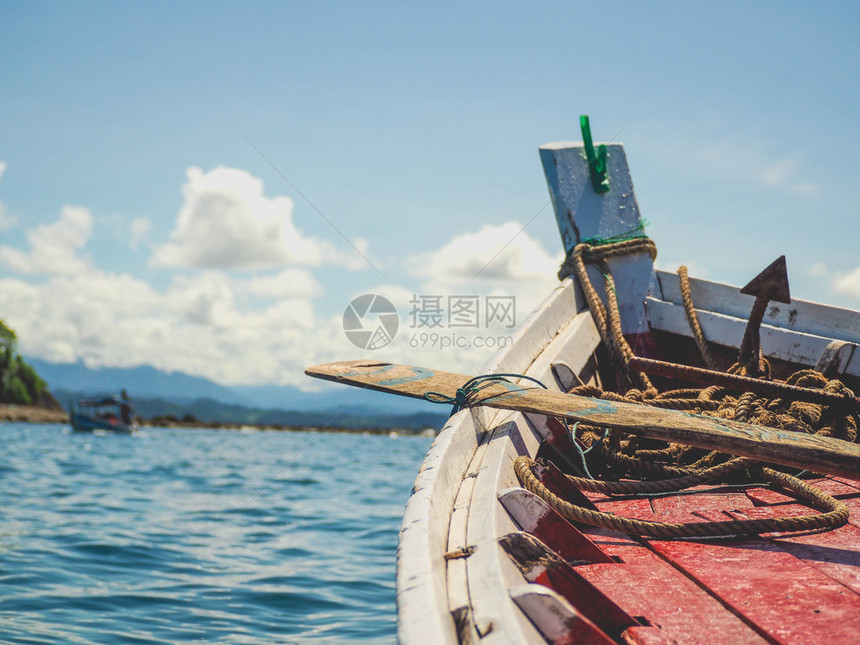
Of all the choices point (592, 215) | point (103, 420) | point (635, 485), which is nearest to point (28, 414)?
point (103, 420)

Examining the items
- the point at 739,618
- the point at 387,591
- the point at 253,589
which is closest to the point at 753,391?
the point at 739,618

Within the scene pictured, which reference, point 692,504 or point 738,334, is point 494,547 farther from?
point 738,334

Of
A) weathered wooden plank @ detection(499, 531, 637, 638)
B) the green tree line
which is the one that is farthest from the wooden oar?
the green tree line

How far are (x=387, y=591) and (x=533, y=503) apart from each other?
377cm

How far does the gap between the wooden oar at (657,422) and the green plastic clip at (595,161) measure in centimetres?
192

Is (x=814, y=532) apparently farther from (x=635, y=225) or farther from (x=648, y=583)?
(x=635, y=225)

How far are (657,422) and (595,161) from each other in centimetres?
234

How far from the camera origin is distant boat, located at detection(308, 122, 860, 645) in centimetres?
130

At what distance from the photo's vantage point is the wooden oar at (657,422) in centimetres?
175

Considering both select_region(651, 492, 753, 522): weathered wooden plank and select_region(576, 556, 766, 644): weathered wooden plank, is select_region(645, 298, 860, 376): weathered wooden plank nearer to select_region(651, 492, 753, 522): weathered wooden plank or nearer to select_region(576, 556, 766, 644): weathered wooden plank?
select_region(651, 492, 753, 522): weathered wooden plank

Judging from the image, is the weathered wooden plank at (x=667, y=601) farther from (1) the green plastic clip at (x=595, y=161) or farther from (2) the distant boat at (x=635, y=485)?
(1) the green plastic clip at (x=595, y=161)

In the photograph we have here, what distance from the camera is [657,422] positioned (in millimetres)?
1923

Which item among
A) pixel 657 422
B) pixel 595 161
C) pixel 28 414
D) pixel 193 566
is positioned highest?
pixel 595 161

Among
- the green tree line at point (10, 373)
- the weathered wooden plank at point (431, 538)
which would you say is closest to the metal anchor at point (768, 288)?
the weathered wooden plank at point (431, 538)
